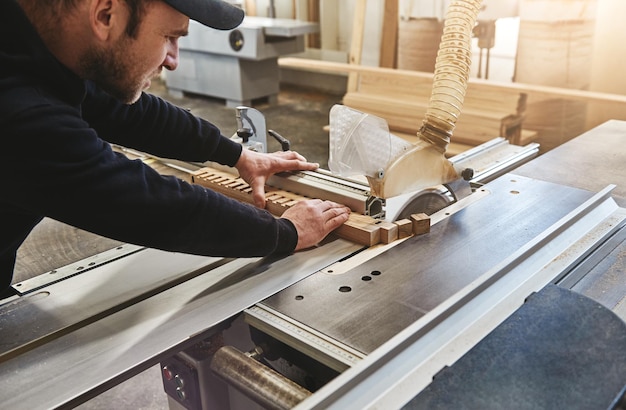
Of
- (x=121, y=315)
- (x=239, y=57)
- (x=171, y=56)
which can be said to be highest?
(x=171, y=56)

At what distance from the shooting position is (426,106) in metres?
3.06

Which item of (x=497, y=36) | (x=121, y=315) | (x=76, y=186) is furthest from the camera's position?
(x=497, y=36)

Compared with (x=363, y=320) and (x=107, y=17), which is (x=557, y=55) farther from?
(x=107, y=17)

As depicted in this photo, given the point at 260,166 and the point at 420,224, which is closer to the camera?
the point at 420,224

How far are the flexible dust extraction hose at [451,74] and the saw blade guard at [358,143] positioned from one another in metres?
0.15

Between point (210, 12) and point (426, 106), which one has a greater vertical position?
point (210, 12)

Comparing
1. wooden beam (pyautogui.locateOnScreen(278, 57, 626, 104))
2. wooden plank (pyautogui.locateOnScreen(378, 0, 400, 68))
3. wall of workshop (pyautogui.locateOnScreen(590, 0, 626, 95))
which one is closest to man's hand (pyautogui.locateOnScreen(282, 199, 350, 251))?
wooden beam (pyautogui.locateOnScreen(278, 57, 626, 104))

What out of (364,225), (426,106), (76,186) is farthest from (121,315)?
(426,106)

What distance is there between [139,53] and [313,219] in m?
0.44

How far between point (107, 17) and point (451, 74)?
2.48ft

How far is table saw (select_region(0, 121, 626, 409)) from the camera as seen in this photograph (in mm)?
732

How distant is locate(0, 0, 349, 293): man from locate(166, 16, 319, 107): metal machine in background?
303 cm

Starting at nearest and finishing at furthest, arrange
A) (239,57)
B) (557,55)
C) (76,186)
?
(76,186)
(557,55)
(239,57)

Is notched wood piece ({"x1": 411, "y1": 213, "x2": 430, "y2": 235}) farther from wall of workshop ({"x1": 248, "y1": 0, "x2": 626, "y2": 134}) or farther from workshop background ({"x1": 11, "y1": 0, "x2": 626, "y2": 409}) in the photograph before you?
wall of workshop ({"x1": 248, "y1": 0, "x2": 626, "y2": 134})
